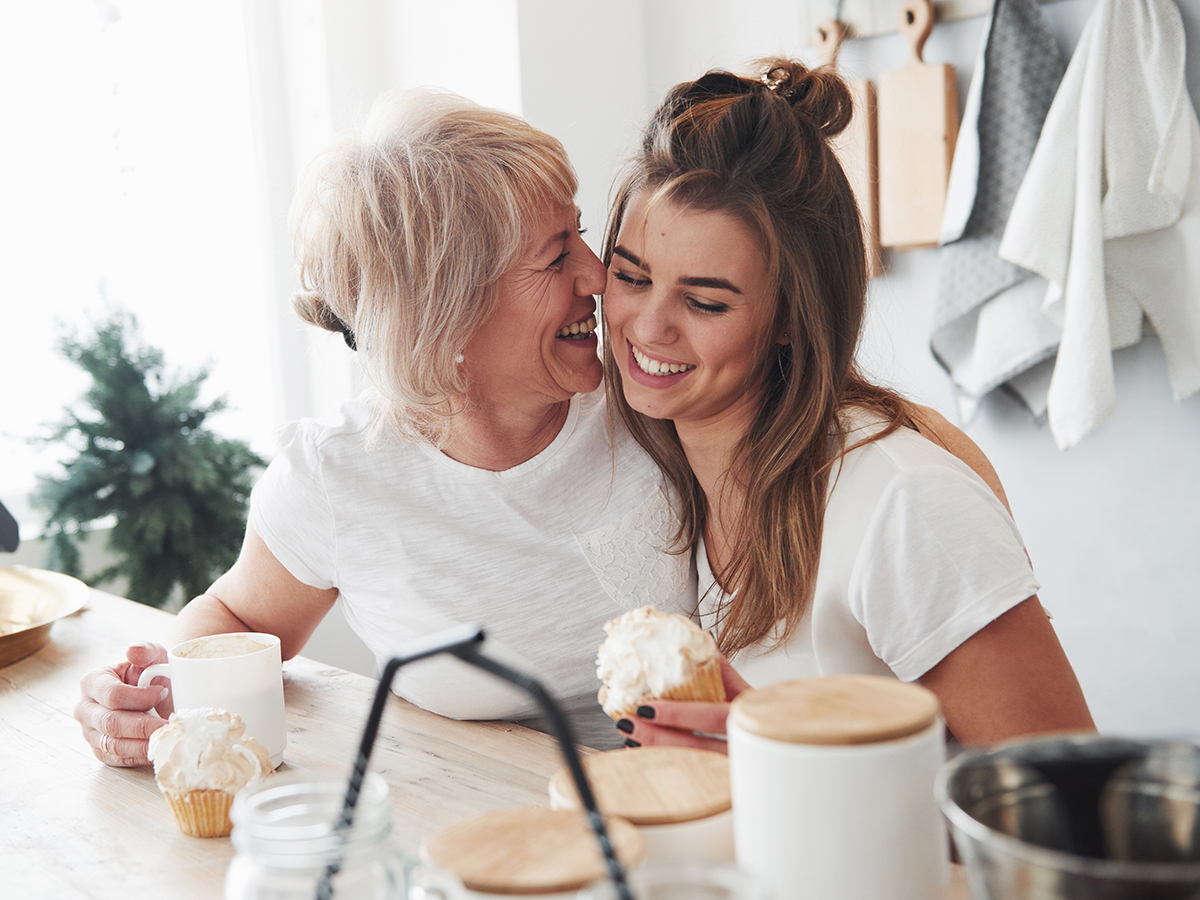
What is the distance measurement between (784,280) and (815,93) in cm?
26

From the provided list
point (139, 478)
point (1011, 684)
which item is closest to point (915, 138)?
point (1011, 684)

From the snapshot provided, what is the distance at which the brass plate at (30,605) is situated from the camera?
1.51 m

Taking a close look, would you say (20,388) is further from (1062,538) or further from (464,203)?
(1062,538)

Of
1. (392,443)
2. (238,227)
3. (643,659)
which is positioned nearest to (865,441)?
(643,659)

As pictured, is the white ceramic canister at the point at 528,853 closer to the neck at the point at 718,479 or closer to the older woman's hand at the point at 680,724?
the older woman's hand at the point at 680,724

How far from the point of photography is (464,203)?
4.63ft

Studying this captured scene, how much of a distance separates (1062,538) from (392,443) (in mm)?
1536

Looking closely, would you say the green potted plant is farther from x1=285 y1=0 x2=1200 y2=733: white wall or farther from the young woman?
the young woman

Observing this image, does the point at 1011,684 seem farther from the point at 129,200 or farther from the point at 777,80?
the point at 129,200

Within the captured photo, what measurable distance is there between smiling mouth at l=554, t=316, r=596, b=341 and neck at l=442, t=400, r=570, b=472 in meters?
0.11

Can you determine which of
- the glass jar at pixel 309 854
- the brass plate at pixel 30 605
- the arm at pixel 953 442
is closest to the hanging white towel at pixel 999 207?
the arm at pixel 953 442

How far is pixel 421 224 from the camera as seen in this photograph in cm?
142

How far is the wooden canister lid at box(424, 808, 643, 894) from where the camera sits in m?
0.55

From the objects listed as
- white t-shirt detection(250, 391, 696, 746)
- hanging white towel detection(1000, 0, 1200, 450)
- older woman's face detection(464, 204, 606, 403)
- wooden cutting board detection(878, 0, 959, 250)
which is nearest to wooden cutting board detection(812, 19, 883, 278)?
wooden cutting board detection(878, 0, 959, 250)
